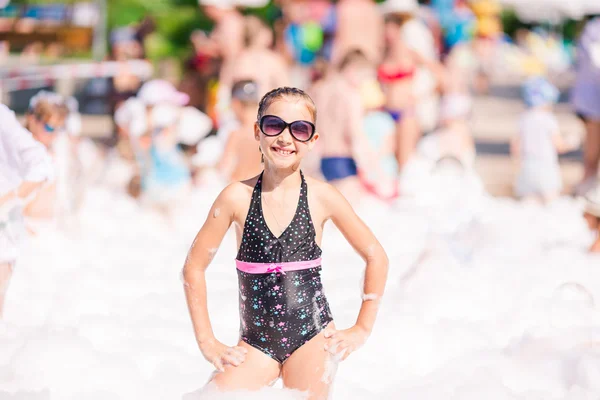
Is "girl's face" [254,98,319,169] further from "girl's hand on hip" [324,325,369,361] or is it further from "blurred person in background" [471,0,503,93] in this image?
"blurred person in background" [471,0,503,93]

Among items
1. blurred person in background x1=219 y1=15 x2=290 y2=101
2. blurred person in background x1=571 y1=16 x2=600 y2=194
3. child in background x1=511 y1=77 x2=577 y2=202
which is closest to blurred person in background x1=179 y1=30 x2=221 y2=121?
blurred person in background x1=219 y1=15 x2=290 y2=101

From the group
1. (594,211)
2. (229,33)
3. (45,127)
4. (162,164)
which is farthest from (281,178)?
(229,33)

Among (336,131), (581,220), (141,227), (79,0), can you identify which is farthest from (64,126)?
(79,0)

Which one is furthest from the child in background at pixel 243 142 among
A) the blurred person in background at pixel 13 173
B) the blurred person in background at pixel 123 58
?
the blurred person in background at pixel 123 58

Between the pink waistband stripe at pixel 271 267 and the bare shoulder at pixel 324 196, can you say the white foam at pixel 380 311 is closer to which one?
the pink waistband stripe at pixel 271 267

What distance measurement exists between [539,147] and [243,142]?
286 cm

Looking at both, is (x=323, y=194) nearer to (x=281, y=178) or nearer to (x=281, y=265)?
(x=281, y=178)

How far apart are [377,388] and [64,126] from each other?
126 inches

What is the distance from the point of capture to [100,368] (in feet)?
13.1

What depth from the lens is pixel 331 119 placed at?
24.5 feet

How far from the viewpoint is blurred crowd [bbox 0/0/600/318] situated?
266 inches

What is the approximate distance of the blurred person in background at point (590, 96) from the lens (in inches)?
319

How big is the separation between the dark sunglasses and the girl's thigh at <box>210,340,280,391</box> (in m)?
0.75

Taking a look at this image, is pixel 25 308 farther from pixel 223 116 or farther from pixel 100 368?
pixel 223 116
